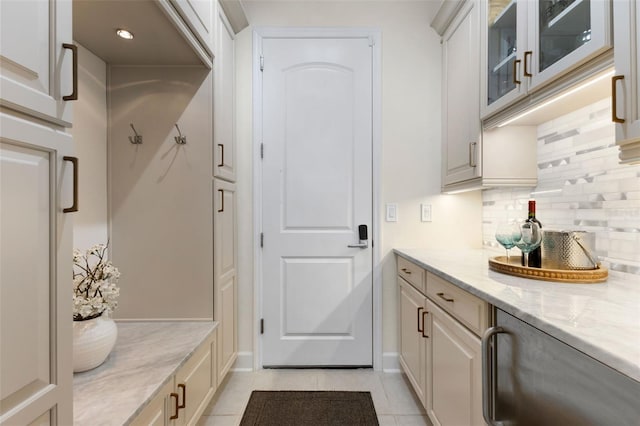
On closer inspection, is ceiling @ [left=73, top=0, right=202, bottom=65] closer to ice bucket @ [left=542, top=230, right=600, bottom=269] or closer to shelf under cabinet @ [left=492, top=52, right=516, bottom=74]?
shelf under cabinet @ [left=492, top=52, right=516, bottom=74]

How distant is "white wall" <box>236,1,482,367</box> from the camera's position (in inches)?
95.3

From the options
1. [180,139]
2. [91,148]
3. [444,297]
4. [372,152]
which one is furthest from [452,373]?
[91,148]

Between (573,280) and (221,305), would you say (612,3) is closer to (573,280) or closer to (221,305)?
(573,280)

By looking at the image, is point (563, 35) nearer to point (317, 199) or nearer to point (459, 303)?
point (459, 303)

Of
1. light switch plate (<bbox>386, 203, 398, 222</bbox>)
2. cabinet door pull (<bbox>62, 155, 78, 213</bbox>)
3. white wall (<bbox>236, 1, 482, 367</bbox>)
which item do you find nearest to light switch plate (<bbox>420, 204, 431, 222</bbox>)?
white wall (<bbox>236, 1, 482, 367</bbox>)

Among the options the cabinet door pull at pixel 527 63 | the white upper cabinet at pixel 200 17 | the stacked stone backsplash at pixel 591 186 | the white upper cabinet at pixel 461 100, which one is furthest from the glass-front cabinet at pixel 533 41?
the white upper cabinet at pixel 200 17

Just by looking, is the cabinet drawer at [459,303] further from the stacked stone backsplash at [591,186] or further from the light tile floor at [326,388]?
the light tile floor at [326,388]

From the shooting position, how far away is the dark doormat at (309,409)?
72.5 inches

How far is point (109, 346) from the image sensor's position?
130 cm

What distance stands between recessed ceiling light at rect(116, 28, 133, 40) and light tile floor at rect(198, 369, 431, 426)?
2.05m

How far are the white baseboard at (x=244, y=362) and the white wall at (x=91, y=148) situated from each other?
125 centimetres

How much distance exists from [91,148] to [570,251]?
89.5 inches

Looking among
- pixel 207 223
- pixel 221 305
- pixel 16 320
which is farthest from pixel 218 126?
pixel 16 320

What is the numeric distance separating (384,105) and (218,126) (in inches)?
48.1
